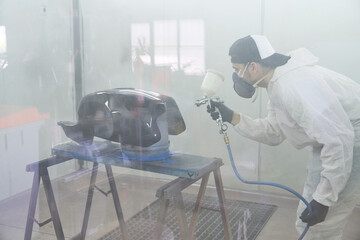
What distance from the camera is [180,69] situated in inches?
64.3

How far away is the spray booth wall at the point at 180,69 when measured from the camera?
142 centimetres

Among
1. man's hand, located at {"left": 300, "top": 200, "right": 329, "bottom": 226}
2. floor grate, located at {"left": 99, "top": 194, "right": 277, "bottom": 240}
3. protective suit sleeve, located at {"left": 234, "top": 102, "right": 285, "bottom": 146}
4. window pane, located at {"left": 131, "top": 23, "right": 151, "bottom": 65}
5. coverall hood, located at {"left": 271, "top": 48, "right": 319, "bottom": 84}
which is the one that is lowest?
floor grate, located at {"left": 99, "top": 194, "right": 277, "bottom": 240}

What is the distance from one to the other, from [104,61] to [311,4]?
1.06 meters

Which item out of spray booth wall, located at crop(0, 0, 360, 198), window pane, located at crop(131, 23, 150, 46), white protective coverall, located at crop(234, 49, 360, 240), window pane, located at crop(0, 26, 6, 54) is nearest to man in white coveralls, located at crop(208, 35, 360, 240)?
white protective coverall, located at crop(234, 49, 360, 240)

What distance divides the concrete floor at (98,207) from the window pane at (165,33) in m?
0.66

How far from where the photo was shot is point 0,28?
65.9 inches

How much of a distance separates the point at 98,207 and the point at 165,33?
101 cm

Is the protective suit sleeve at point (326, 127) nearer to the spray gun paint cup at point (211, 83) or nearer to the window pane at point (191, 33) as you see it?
the spray gun paint cup at point (211, 83)

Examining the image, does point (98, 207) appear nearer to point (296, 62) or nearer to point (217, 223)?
point (217, 223)

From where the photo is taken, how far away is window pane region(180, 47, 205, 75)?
1.58 meters

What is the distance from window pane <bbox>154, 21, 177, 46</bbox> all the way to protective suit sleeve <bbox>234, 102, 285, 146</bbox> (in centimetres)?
52

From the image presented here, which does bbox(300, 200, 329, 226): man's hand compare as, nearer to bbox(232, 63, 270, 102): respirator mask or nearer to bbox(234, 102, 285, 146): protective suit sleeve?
bbox(234, 102, 285, 146): protective suit sleeve

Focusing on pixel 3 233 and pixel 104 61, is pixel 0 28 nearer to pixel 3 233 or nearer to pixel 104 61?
pixel 104 61

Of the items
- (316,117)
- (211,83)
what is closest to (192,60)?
(211,83)
